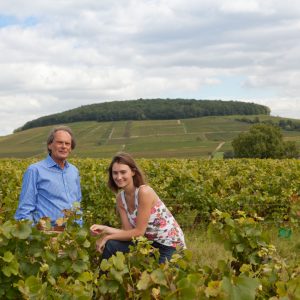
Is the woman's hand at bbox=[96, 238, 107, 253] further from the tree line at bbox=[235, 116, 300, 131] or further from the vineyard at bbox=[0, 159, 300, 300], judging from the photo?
the tree line at bbox=[235, 116, 300, 131]

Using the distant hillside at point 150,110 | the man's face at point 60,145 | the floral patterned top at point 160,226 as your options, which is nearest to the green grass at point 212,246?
the floral patterned top at point 160,226

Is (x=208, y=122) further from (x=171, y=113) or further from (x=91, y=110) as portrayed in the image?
(x=91, y=110)

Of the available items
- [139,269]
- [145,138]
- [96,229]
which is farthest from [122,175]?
[145,138]

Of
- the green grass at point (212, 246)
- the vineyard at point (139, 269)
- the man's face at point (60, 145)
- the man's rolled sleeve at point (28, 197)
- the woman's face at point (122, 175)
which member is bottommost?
the green grass at point (212, 246)

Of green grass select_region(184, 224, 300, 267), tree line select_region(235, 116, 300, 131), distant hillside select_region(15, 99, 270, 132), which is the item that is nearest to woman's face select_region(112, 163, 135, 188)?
green grass select_region(184, 224, 300, 267)

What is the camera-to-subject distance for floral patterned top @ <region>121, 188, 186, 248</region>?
4.59 metres

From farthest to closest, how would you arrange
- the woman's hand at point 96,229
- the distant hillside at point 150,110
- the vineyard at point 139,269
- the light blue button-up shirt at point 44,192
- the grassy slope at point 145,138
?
the distant hillside at point 150,110 < the grassy slope at point 145,138 < the light blue button-up shirt at point 44,192 < the woman's hand at point 96,229 < the vineyard at point 139,269

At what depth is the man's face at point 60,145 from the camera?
4672 millimetres

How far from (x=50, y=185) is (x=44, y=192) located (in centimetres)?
8

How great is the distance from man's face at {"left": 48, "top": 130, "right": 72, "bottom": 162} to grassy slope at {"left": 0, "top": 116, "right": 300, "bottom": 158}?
173ft

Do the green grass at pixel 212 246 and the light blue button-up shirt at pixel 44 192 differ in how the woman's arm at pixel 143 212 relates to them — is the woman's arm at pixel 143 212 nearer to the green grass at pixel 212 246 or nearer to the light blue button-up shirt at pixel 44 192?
the light blue button-up shirt at pixel 44 192

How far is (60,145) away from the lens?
4699 mm

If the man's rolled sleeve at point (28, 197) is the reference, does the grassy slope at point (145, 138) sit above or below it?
above

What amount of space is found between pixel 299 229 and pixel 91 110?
3251 inches
